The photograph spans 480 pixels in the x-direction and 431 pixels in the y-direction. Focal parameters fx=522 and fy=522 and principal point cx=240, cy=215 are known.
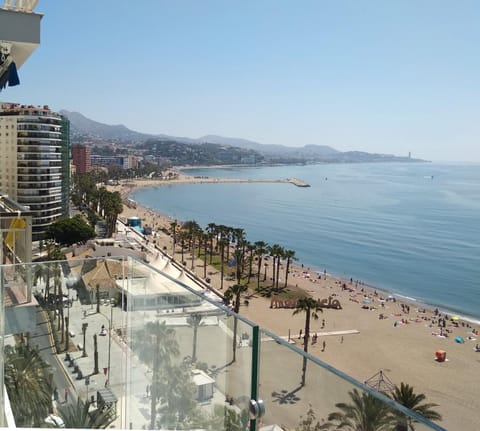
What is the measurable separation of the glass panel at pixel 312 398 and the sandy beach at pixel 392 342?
49.8 feet

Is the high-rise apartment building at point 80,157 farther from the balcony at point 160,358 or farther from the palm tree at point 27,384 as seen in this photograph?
the palm tree at point 27,384

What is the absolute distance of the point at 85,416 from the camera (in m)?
3.11

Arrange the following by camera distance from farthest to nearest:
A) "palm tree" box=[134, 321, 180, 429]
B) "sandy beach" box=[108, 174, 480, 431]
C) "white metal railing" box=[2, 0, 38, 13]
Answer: "sandy beach" box=[108, 174, 480, 431], "white metal railing" box=[2, 0, 38, 13], "palm tree" box=[134, 321, 180, 429]

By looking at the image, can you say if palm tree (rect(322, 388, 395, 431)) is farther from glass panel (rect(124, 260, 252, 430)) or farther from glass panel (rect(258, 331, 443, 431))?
glass panel (rect(124, 260, 252, 430))

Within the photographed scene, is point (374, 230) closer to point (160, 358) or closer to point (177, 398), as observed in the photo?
point (160, 358)

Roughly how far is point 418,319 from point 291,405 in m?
29.9

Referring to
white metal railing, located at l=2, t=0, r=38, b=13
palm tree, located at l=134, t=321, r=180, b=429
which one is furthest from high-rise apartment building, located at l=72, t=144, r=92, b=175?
palm tree, located at l=134, t=321, r=180, b=429

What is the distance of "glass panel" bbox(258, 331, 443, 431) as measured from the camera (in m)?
1.57

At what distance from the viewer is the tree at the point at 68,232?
36.5 m

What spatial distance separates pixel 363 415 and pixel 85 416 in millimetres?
2047

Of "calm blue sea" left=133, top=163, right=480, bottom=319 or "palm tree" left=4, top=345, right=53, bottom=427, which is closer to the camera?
"palm tree" left=4, top=345, right=53, bottom=427

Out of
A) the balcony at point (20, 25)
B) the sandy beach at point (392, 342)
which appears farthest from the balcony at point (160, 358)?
the sandy beach at point (392, 342)

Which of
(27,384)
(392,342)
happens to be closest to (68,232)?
(392,342)

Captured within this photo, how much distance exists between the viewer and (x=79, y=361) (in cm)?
356
